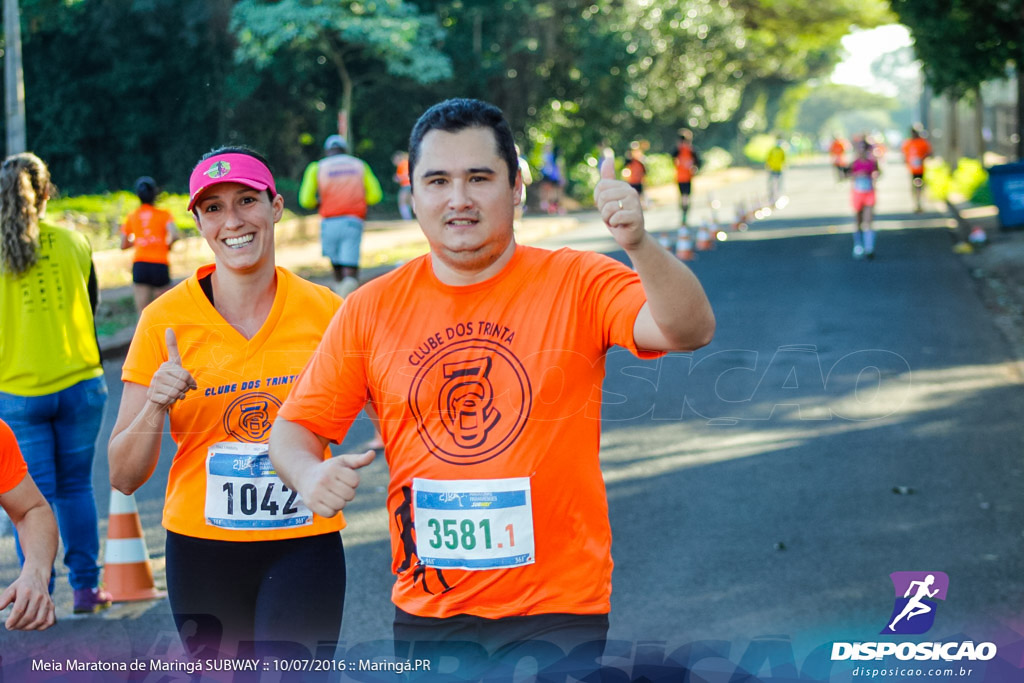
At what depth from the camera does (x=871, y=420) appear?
806cm

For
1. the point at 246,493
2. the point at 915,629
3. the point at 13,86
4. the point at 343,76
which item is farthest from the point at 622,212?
the point at 343,76

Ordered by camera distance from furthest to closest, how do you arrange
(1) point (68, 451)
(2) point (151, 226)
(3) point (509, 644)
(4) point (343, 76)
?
(4) point (343, 76), (2) point (151, 226), (1) point (68, 451), (3) point (509, 644)

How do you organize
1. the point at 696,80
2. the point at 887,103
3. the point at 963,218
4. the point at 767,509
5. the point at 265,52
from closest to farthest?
the point at 767,509, the point at 963,218, the point at 265,52, the point at 696,80, the point at 887,103

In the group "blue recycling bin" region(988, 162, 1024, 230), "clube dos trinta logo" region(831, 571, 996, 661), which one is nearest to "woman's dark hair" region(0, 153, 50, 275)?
"clube dos trinta logo" region(831, 571, 996, 661)

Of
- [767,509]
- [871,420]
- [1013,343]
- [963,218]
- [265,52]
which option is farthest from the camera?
[265,52]

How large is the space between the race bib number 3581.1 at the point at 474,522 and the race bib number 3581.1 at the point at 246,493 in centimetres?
61

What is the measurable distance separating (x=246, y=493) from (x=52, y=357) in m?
1.55

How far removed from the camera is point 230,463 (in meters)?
3.12

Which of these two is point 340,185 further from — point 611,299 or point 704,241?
point 611,299

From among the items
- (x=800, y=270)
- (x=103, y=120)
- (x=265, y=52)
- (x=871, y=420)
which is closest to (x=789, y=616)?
(x=871, y=420)

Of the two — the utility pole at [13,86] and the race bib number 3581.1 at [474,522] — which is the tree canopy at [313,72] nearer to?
the utility pole at [13,86]

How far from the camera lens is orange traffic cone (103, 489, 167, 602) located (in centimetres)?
519

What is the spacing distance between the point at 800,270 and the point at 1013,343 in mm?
5977

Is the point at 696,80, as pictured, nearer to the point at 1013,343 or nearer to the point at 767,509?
the point at 1013,343
